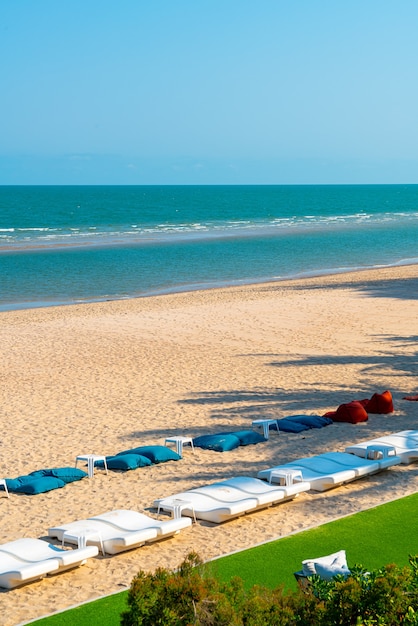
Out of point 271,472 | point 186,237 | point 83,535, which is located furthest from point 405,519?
point 186,237

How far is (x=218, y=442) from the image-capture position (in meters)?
13.1

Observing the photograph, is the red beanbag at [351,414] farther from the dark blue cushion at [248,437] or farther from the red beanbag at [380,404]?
the dark blue cushion at [248,437]

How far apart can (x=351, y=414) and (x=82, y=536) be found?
6391 mm

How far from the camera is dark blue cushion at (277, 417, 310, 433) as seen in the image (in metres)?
13.9

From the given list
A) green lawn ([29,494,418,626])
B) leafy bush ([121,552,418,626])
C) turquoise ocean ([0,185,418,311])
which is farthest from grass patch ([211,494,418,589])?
turquoise ocean ([0,185,418,311])

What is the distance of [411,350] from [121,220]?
71.9 meters

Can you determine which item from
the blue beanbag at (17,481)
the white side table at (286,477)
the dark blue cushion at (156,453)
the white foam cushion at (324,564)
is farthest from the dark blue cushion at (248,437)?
the white foam cushion at (324,564)

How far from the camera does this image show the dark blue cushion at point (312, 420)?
560 inches

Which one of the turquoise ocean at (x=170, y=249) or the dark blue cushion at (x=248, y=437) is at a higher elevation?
the turquoise ocean at (x=170, y=249)

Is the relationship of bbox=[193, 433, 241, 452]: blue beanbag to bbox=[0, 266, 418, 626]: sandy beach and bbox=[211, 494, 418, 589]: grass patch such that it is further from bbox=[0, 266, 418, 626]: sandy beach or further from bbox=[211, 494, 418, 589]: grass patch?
bbox=[211, 494, 418, 589]: grass patch

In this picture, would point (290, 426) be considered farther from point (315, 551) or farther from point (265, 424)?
point (315, 551)

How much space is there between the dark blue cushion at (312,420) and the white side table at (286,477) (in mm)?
3116

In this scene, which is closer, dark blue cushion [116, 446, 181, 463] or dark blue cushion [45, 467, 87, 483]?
dark blue cushion [45, 467, 87, 483]

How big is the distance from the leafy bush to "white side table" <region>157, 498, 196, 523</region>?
12.4 feet
